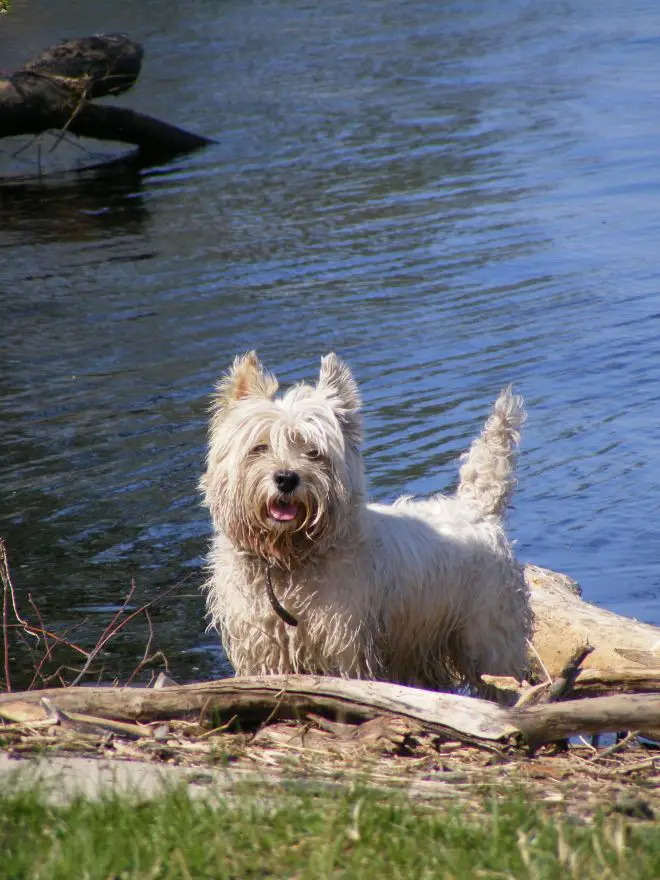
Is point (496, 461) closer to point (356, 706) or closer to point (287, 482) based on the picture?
point (287, 482)

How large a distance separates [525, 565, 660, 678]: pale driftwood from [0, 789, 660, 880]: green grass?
2.67 meters

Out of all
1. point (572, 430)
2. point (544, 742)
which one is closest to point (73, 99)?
point (572, 430)

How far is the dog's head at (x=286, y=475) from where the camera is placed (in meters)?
6.15

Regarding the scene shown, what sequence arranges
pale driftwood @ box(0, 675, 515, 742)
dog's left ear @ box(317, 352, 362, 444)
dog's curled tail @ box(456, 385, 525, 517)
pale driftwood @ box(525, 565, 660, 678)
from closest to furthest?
pale driftwood @ box(0, 675, 515, 742) → dog's left ear @ box(317, 352, 362, 444) → dog's curled tail @ box(456, 385, 525, 517) → pale driftwood @ box(525, 565, 660, 678)

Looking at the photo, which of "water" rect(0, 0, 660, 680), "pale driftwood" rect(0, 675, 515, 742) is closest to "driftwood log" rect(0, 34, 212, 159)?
"water" rect(0, 0, 660, 680)

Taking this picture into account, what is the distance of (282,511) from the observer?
20.2ft

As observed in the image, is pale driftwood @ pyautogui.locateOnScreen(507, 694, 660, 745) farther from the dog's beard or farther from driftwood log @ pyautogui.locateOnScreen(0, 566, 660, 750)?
the dog's beard

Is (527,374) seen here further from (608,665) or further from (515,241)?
(608,665)

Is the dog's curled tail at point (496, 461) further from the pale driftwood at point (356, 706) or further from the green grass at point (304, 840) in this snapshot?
the green grass at point (304, 840)

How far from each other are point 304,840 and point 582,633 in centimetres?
352

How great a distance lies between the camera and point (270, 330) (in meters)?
15.1

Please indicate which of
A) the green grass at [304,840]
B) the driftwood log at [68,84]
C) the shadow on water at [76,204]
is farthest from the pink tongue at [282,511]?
the driftwood log at [68,84]

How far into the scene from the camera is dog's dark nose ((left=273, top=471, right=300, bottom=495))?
6.10m

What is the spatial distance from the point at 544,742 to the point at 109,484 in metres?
6.25
